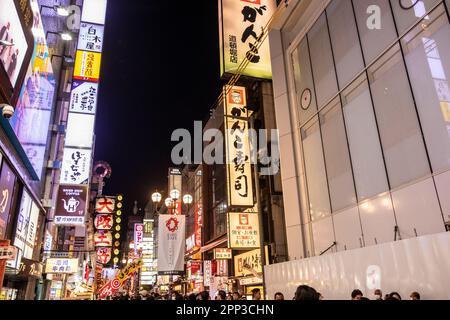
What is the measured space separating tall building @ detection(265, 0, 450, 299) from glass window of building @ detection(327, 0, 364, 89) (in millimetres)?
47

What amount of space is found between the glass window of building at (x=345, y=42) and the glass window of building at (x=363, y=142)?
0.63 m

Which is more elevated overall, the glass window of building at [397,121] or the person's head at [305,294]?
the glass window of building at [397,121]

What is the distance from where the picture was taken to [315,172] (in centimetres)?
1714

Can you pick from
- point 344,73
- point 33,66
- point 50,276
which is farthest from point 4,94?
point 50,276

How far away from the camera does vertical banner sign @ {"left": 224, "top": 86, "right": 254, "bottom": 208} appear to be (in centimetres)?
2245

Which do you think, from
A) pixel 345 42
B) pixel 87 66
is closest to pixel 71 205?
pixel 87 66

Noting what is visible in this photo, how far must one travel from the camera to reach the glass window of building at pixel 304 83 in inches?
704

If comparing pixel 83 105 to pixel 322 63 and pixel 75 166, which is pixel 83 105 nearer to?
pixel 75 166

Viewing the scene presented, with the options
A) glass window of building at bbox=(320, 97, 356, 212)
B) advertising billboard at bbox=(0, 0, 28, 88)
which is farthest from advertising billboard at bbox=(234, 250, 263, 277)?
advertising billboard at bbox=(0, 0, 28, 88)

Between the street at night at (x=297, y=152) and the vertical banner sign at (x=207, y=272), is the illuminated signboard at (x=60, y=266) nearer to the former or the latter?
the street at night at (x=297, y=152)

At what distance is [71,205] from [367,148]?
16.0 m

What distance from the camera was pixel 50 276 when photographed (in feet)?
79.8

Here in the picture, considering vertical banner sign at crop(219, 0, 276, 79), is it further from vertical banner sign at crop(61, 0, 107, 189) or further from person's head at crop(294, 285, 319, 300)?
person's head at crop(294, 285, 319, 300)

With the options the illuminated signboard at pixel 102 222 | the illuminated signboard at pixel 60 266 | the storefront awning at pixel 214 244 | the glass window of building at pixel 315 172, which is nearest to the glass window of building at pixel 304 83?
the glass window of building at pixel 315 172
